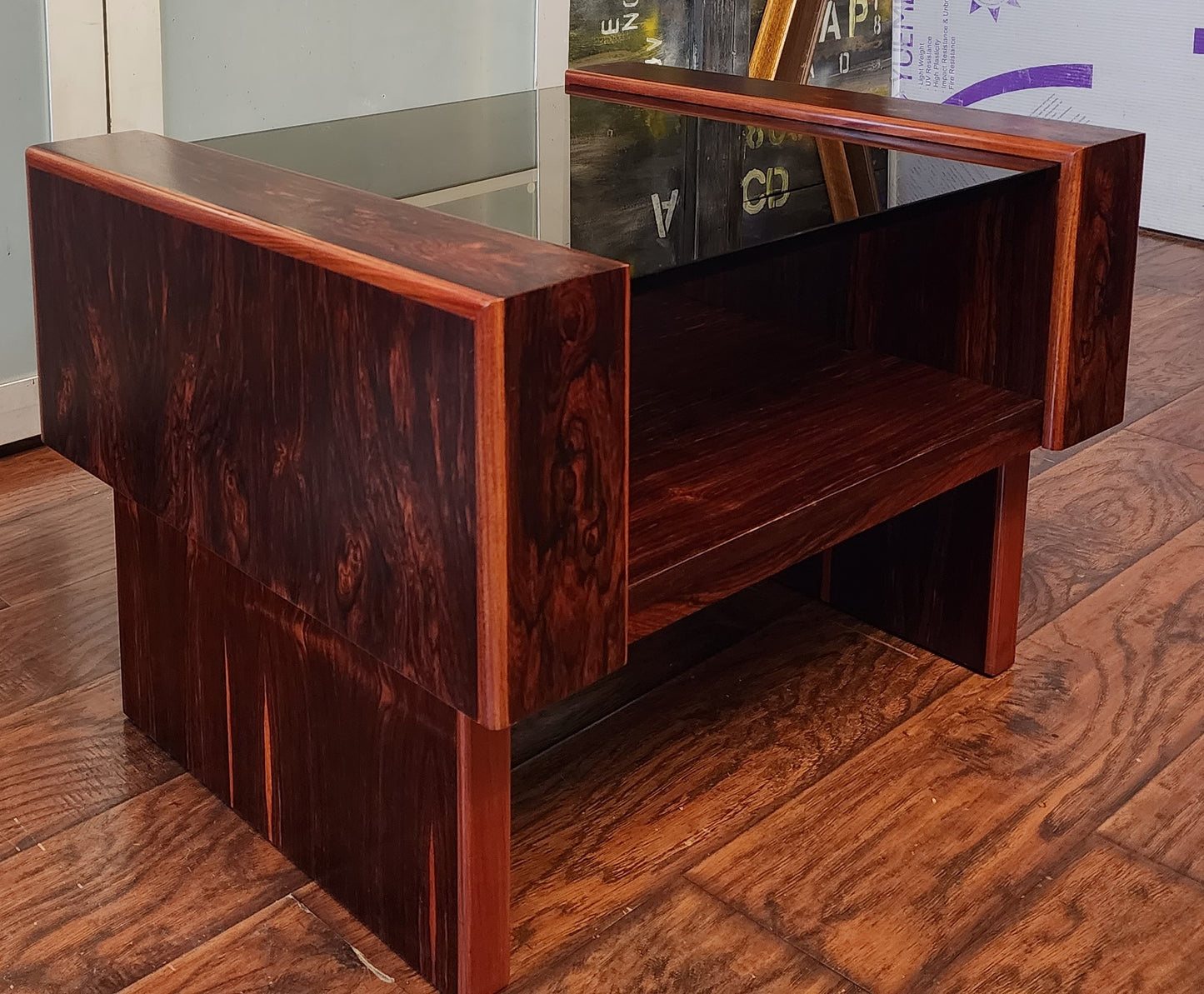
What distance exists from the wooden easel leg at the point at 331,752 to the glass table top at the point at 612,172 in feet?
0.95

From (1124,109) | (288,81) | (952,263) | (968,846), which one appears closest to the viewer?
(968,846)

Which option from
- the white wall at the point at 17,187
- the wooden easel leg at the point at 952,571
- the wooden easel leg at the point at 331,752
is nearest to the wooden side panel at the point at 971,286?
the wooden easel leg at the point at 952,571

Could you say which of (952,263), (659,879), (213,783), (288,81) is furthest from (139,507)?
(288,81)

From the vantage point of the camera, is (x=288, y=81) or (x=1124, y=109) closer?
(x=288, y=81)

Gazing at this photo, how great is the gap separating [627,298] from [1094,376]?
54 cm

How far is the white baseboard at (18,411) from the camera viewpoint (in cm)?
173

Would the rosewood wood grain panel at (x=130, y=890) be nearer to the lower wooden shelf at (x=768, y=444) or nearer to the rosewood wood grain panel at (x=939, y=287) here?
the lower wooden shelf at (x=768, y=444)

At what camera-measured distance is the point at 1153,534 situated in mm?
1590

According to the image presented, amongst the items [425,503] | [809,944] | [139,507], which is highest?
[425,503]

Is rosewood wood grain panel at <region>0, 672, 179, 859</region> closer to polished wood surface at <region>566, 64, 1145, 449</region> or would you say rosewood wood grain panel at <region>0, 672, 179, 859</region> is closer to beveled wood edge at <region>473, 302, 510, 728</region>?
beveled wood edge at <region>473, 302, 510, 728</region>

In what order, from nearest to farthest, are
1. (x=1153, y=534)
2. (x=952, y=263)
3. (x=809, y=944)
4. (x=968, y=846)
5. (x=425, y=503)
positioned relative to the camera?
(x=425, y=503) < (x=809, y=944) < (x=968, y=846) < (x=952, y=263) < (x=1153, y=534)

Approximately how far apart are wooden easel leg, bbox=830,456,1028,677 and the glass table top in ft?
1.01

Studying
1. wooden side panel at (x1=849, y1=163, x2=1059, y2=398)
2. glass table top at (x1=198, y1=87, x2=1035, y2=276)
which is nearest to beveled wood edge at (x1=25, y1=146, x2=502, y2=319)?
glass table top at (x1=198, y1=87, x2=1035, y2=276)

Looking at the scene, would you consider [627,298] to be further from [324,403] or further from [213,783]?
[213,783]
